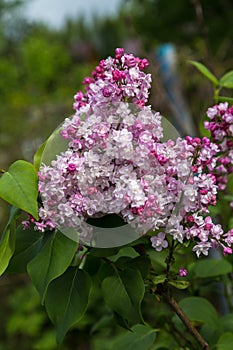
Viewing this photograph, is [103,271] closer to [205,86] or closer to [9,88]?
[205,86]

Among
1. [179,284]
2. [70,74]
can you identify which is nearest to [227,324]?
[179,284]

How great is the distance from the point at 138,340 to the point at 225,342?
0.42 ft

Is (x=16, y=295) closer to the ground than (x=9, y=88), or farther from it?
closer to the ground

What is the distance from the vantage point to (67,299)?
2.12 ft

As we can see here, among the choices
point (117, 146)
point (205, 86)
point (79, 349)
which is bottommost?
point (79, 349)

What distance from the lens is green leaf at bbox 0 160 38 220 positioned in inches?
22.5

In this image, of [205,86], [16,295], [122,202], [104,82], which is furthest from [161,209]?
[205,86]

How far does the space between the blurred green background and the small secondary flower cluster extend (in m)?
0.43

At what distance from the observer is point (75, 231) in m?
0.61

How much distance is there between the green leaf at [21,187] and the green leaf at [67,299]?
121 millimetres

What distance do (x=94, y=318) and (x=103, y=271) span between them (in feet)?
6.38

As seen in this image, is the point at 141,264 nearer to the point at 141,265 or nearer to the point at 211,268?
the point at 141,265

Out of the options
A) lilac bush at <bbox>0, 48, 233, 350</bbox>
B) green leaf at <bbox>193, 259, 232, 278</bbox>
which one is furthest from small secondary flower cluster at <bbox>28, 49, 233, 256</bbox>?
green leaf at <bbox>193, 259, 232, 278</bbox>

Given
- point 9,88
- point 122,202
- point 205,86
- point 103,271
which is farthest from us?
point 9,88
